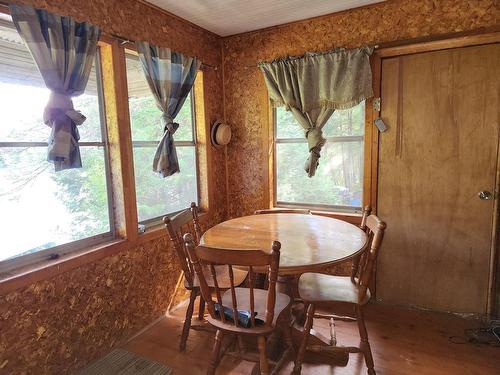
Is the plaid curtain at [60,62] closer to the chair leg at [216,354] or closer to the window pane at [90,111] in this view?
the window pane at [90,111]

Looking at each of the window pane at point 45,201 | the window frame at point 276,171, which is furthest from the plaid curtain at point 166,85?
the window frame at point 276,171

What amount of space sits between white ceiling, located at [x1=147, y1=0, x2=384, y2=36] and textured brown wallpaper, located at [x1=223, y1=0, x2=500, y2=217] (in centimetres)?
11

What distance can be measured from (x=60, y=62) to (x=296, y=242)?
5.39 feet

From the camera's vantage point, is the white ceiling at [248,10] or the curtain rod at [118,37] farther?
the white ceiling at [248,10]

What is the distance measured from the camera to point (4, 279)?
1584 millimetres

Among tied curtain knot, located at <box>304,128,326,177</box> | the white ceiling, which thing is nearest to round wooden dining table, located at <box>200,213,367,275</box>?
tied curtain knot, located at <box>304,128,326,177</box>

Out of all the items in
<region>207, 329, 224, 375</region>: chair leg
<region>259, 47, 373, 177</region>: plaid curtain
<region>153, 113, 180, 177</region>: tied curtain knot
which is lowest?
<region>207, 329, 224, 375</region>: chair leg

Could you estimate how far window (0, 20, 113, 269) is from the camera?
1687 millimetres

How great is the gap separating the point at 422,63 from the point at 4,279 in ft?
Answer: 9.73

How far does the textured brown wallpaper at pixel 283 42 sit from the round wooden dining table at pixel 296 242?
0.91 meters

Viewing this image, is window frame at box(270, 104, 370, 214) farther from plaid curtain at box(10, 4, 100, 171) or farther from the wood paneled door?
plaid curtain at box(10, 4, 100, 171)

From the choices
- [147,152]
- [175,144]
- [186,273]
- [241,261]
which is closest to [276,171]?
[175,144]

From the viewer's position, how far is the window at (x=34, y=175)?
1687mm

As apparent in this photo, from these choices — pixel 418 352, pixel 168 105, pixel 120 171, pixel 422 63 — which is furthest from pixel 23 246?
pixel 422 63
